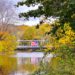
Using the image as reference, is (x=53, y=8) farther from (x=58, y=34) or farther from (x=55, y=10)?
(x=58, y=34)

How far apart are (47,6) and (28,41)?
140 ft

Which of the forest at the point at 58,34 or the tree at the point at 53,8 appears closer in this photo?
the forest at the point at 58,34

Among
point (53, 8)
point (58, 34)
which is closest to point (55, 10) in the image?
point (53, 8)

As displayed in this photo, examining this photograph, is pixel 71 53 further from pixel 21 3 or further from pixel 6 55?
pixel 6 55

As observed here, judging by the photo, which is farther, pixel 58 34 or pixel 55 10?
pixel 58 34

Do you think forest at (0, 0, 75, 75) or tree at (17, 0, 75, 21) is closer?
forest at (0, 0, 75, 75)

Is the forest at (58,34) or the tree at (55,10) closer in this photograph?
the forest at (58,34)

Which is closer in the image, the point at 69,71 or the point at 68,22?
the point at 69,71

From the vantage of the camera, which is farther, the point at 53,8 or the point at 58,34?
the point at 58,34

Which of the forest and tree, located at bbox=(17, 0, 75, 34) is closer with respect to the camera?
the forest

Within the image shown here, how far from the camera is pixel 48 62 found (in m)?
9.98

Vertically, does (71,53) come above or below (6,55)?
above

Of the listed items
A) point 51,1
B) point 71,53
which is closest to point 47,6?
point 51,1

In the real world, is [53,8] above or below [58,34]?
above
